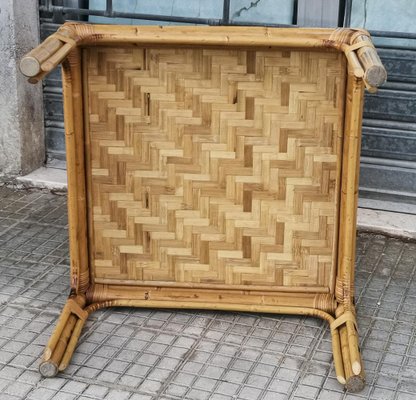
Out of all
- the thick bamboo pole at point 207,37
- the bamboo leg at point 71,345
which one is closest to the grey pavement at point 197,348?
the bamboo leg at point 71,345

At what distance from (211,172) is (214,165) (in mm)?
32

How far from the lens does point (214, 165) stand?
3.46 metres

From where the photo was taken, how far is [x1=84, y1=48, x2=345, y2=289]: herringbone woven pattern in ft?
11.1

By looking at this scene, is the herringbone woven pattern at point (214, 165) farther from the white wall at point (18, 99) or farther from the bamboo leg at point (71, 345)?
the white wall at point (18, 99)

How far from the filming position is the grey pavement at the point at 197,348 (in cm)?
310

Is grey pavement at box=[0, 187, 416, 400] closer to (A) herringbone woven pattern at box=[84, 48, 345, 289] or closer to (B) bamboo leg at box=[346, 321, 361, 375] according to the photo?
(B) bamboo leg at box=[346, 321, 361, 375]

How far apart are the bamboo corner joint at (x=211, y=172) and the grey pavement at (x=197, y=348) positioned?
0.08 metres

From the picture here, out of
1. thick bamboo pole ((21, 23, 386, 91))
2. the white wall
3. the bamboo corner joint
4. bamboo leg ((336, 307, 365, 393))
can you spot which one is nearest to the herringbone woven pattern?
the bamboo corner joint

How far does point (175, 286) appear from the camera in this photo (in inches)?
142

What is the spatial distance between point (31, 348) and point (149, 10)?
7.48 feet

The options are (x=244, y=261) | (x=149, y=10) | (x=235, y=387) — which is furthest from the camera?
(x=149, y=10)

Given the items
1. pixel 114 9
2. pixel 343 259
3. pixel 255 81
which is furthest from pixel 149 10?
pixel 343 259

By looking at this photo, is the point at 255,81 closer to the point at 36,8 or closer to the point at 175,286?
the point at 175,286

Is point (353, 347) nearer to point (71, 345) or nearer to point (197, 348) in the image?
point (197, 348)
